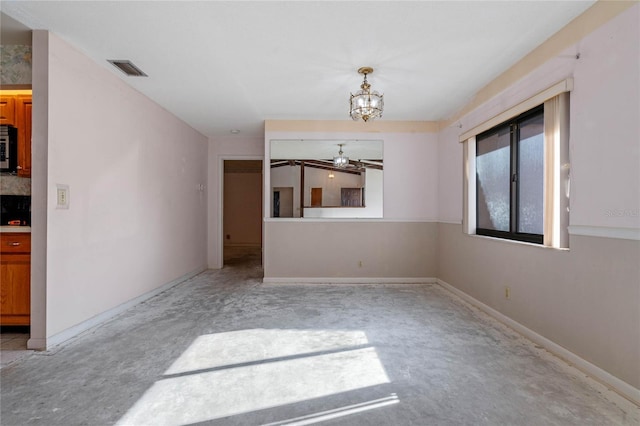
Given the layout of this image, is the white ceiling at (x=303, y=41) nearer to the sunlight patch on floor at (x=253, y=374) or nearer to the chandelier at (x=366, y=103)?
the chandelier at (x=366, y=103)

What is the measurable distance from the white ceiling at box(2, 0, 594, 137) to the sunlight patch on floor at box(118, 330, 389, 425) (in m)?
2.57

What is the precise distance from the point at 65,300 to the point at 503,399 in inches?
134

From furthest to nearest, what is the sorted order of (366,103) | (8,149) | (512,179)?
(512,179) < (366,103) < (8,149)

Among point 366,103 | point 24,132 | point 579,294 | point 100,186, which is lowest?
point 579,294

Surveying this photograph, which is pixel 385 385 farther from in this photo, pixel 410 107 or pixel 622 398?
pixel 410 107

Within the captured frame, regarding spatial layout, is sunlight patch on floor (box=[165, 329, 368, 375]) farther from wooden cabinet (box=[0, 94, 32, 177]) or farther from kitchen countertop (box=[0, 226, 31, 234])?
wooden cabinet (box=[0, 94, 32, 177])

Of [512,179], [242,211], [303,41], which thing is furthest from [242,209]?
[512,179]

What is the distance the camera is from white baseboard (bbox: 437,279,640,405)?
1.87 m

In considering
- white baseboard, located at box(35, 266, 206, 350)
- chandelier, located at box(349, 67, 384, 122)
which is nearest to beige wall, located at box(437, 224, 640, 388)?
chandelier, located at box(349, 67, 384, 122)

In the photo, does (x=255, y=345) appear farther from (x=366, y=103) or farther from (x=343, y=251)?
(x=343, y=251)

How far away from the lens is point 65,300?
105 inches

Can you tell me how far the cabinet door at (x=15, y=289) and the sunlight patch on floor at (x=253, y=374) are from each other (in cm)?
155

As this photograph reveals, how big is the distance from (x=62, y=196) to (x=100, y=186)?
1.66ft

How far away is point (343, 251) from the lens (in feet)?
16.5
